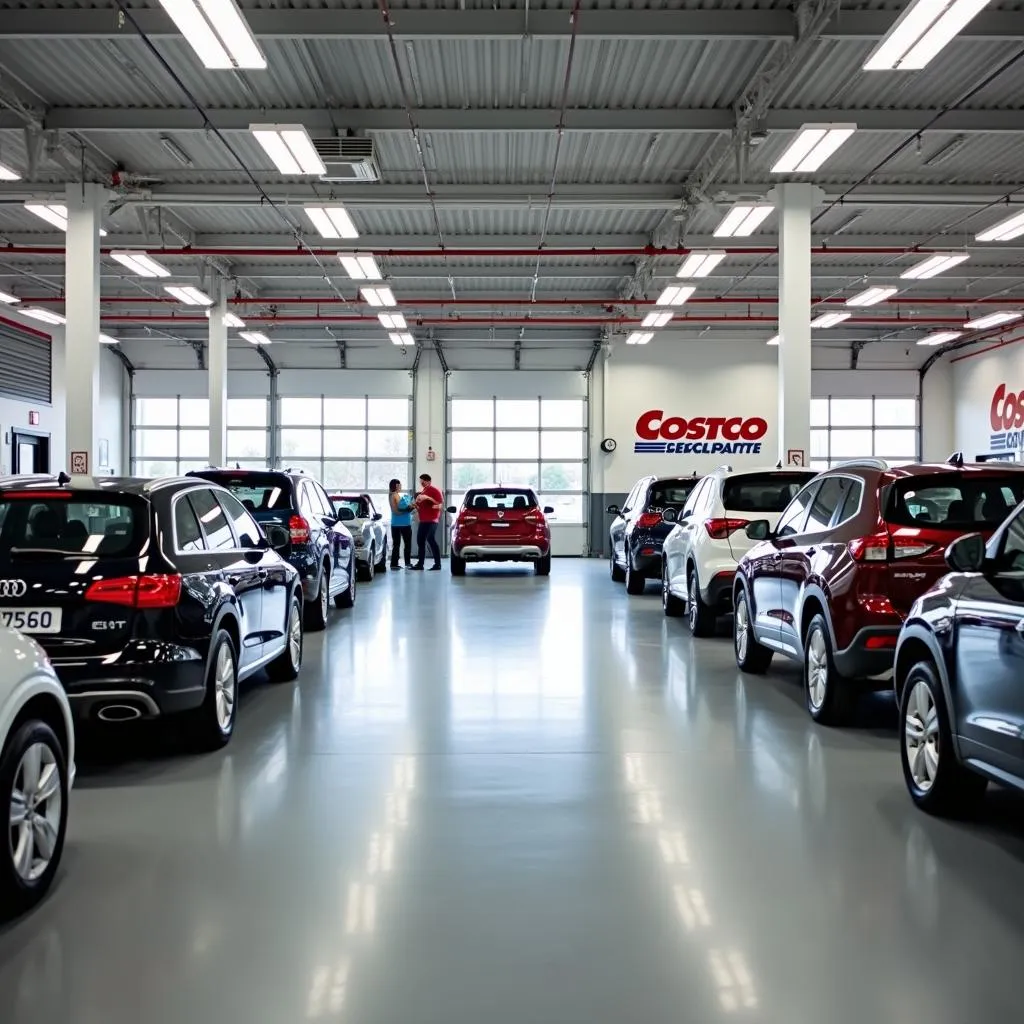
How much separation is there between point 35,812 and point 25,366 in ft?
67.0

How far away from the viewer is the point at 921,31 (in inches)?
296

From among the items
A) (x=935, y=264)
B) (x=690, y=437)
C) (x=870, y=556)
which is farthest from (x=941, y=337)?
(x=870, y=556)

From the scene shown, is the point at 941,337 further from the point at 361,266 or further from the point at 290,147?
the point at 290,147

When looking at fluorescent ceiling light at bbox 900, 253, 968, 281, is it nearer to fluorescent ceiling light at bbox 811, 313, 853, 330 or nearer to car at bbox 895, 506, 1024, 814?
fluorescent ceiling light at bbox 811, 313, 853, 330

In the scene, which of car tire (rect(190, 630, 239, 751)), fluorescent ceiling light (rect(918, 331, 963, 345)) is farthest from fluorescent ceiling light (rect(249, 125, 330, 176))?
fluorescent ceiling light (rect(918, 331, 963, 345))

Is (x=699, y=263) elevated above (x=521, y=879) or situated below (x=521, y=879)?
above

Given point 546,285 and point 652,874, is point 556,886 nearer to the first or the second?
point 652,874

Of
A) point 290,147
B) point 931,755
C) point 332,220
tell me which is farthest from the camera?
point 332,220

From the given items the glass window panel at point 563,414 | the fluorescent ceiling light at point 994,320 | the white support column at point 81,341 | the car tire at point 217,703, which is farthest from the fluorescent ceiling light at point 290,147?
the fluorescent ceiling light at point 994,320

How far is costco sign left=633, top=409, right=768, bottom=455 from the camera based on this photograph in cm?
2484

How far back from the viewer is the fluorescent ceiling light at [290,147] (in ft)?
31.4

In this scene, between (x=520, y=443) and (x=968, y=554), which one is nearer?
(x=968, y=554)

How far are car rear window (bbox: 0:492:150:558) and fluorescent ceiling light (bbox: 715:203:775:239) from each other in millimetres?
9464

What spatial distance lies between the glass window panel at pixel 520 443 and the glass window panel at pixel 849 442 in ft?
25.2
